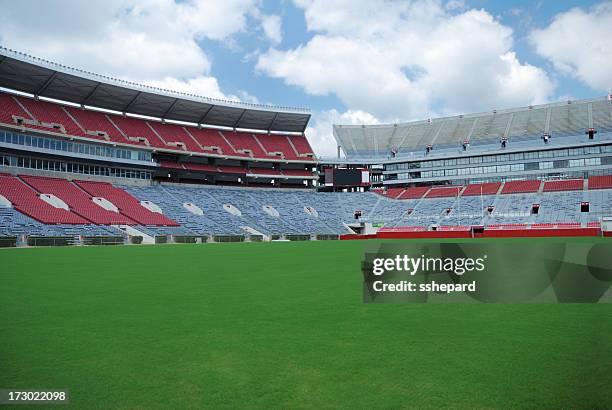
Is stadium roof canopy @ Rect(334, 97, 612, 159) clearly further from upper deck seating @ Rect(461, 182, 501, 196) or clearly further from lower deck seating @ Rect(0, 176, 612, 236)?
lower deck seating @ Rect(0, 176, 612, 236)

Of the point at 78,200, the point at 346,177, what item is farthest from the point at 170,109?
the point at 346,177

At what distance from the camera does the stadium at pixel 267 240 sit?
4.62 metres

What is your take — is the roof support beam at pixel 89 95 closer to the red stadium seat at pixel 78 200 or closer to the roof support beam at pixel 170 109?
the roof support beam at pixel 170 109

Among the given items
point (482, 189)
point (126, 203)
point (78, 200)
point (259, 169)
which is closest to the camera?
point (78, 200)

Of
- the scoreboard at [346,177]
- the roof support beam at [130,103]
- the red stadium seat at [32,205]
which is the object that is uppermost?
the roof support beam at [130,103]

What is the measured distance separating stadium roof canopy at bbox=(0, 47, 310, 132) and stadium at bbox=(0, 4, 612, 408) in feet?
1.08

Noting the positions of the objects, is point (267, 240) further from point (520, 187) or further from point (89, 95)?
point (520, 187)

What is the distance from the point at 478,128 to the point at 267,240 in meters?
47.2

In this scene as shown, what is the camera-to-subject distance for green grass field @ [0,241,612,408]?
4145 millimetres

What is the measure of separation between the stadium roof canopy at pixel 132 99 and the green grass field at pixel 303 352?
5448 centimetres
